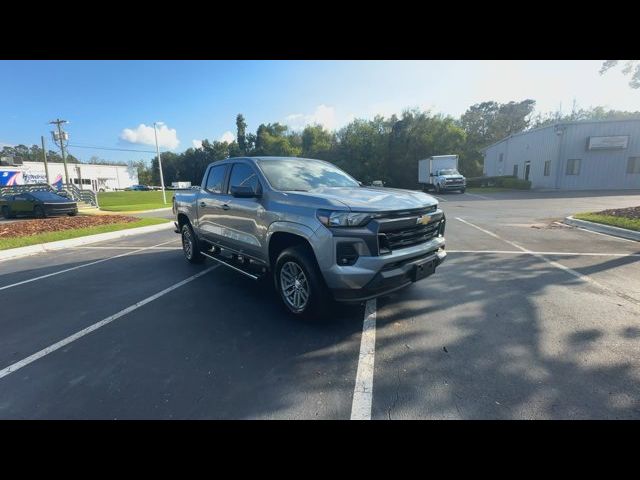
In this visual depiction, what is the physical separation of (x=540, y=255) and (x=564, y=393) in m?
5.10

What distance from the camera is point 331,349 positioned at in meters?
3.29

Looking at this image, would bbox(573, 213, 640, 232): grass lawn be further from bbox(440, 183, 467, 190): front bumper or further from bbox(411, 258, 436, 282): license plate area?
bbox(440, 183, 467, 190): front bumper

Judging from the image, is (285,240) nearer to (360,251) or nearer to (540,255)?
(360,251)

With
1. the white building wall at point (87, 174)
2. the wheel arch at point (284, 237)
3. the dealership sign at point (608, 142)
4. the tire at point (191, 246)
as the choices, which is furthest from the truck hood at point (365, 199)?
the white building wall at point (87, 174)

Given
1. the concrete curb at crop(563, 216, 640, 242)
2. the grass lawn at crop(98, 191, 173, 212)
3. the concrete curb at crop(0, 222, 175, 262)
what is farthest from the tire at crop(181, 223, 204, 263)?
the grass lawn at crop(98, 191, 173, 212)

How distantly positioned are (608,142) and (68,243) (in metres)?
36.4

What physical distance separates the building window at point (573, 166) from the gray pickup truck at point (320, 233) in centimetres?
3099

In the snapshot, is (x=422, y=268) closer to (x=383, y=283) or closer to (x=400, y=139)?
(x=383, y=283)

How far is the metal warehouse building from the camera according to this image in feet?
85.1

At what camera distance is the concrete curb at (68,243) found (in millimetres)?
8344

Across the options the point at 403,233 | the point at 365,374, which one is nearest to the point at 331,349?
the point at 365,374

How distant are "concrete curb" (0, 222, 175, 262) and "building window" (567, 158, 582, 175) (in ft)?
106
